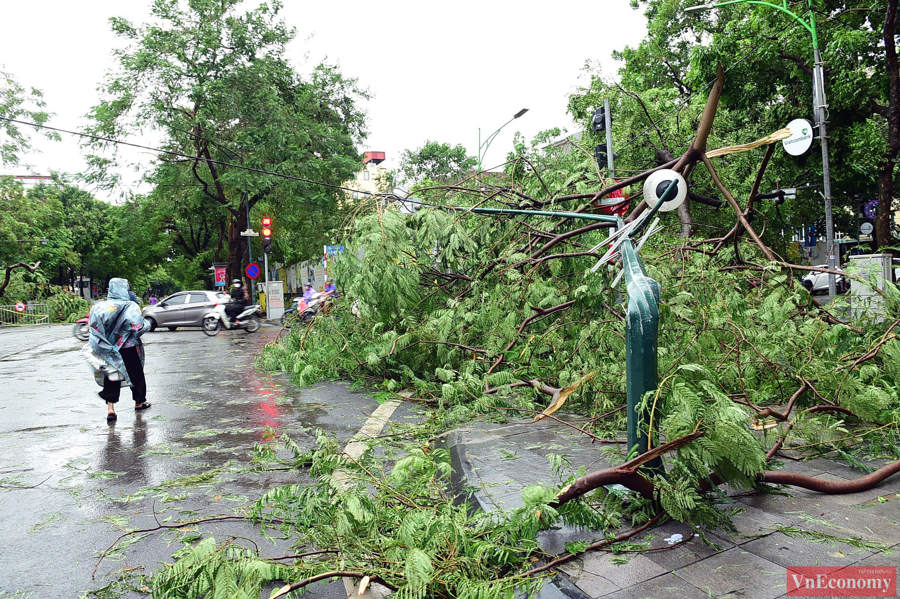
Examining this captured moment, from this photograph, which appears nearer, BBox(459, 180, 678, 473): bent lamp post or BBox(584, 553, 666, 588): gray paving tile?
BBox(584, 553, 666, 588): gray paving tile

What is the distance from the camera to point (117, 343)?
324 inches

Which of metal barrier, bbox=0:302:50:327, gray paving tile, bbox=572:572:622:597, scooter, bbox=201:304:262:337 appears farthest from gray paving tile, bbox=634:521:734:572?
metal barrier, bbox=0:302:50:327

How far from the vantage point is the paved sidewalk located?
3035 mm

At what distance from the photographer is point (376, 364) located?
9.54m

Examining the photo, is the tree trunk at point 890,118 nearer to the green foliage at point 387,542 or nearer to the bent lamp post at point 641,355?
the bent lamp post at point 641,355

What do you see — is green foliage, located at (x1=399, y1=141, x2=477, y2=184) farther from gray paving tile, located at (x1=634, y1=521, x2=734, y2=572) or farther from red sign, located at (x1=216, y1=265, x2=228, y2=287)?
gray paving tile, located at (x1=634, y1=521, x2=734, y2=572)

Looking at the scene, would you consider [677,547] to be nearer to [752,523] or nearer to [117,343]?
[752,523]

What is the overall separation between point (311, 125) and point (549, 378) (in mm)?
23569

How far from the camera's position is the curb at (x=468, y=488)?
3.06 meters

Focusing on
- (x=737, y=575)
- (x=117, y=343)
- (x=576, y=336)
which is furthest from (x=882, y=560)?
(x=117, y=343)

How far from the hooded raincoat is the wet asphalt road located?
0.74 meters

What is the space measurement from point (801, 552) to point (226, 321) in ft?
66.4

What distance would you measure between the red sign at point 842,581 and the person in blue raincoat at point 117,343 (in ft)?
25.4

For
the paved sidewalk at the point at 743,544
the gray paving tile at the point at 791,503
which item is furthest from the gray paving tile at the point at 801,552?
the gray paving tile at the point at 791,503
